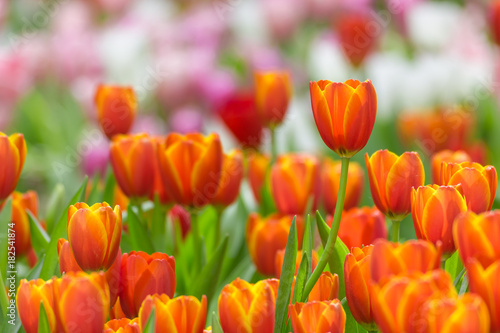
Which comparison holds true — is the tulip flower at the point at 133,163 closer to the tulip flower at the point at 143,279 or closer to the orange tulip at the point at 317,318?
the tulip flower at the point at 143,279

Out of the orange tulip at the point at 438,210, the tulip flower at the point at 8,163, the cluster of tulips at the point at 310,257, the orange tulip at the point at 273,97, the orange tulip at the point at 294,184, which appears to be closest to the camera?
the cluster of tulips at the point at 310,257

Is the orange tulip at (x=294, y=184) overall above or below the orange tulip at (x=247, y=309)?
above

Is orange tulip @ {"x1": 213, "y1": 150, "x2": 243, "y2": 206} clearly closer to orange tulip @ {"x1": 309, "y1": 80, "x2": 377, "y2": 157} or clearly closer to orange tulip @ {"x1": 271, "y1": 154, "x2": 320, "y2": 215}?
orange tulip @ {"x1": 271, "y1": 154, "x2": 320, "y2": 215}

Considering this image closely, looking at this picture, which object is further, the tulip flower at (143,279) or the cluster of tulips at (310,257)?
the tulip flower at (143,279)

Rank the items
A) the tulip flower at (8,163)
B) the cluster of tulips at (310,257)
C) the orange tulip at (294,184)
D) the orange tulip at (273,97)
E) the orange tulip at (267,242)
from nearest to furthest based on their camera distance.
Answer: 1. the cluster of tulips at (310,257)
2. the tulip flower at (8,163)
3. the orange tulip at (267,242)
4. the orange tulip at (294,184)
5. the orange tulip at (273,97)

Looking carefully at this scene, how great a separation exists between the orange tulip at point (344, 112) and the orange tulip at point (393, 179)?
0.04m

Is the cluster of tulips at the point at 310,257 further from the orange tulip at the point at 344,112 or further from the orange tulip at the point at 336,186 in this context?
the orange tulip at the point at 336,186

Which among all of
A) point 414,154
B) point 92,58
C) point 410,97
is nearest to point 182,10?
point 92,58

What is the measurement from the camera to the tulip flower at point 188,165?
0.77m

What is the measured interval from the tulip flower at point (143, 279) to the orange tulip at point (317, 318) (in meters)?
0.12

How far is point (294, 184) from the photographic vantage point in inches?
36.0

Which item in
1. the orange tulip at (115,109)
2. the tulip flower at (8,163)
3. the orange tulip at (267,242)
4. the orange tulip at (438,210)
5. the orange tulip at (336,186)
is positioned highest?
the orange tulip at (115,109)

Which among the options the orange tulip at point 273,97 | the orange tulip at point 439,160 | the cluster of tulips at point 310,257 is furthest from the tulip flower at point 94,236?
the orange tulip at point 273,97

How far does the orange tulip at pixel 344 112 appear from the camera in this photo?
60 cm
